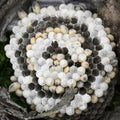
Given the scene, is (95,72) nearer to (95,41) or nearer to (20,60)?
(95,41)

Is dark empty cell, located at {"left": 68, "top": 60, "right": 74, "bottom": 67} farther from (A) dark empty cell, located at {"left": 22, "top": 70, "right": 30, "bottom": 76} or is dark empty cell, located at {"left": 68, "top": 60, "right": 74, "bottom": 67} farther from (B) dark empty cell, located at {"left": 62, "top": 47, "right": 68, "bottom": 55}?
(A) dark empty cell, located at {"left": 22, "top": 70, "right": 30, "bottom": 76}

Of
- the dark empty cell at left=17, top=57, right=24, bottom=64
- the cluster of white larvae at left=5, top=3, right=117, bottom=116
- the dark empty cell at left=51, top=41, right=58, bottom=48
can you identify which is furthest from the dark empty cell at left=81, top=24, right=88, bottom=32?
the dark empty cell at left=17, top=57, right=24, bottom=64

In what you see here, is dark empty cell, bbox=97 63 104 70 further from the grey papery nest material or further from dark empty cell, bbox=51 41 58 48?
dark empty cell, bbox=51 41 58 48

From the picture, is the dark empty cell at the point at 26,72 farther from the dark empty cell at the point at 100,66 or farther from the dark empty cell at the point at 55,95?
the dark empty cell at the point at 100,66

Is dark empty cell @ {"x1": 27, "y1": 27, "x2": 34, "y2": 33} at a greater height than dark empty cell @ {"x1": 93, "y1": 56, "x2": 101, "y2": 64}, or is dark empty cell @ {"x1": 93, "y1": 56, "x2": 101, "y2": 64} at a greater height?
dark empty cell @ {"x1": 27, "y1": 27, "x2": 34, "y2": 33}

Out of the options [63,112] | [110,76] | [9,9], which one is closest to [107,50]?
[110,76]

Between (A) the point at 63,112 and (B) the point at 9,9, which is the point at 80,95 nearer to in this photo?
(A) the point at 63,112

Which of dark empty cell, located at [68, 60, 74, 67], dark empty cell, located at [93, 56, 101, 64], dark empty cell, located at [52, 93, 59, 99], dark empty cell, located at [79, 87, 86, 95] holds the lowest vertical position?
dark empty cell, located at [52, 93, 59, 99]

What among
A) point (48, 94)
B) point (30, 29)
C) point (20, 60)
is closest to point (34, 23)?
point (30, 29)

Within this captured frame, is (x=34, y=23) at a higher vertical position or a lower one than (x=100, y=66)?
higher
